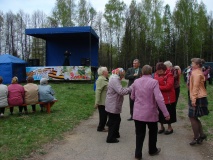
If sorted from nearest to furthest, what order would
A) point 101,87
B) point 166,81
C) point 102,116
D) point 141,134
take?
point 141,134 < point 166,81 < point 101,87 < point 102,116

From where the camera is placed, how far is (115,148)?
18.8ft

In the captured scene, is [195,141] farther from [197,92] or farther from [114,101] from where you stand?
[114,101]

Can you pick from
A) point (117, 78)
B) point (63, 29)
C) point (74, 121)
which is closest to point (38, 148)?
point (117, 78)

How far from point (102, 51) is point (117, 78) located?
5280 cm

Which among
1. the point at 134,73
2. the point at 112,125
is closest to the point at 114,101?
the point at 112,125

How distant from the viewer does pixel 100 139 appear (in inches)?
254

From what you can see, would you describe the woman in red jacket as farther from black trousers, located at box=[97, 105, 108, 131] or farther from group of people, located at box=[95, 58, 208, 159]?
black trousers, located at box=[97, 105, 108, 131]

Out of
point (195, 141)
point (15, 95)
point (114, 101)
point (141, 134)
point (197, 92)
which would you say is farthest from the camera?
point (15, 95)

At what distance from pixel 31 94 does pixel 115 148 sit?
14.8 ft

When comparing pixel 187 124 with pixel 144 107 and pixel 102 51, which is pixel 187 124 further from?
pixel 102 51

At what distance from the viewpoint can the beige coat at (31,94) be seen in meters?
9.23

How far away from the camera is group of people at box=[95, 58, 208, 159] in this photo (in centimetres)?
492

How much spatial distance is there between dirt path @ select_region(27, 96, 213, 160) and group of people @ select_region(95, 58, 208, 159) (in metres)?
0.22

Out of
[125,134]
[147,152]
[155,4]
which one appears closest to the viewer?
[147,152]
